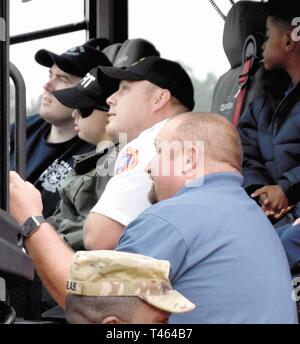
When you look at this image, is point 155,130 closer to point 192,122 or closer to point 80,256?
point 192,122

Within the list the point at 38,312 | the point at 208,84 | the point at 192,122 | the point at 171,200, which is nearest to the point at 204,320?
the point at 171,200

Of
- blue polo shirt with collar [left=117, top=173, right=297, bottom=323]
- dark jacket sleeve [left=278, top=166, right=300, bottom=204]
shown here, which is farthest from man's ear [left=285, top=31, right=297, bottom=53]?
blue polo shirt with collar [left=117, top=173, right=297, bottom=323]

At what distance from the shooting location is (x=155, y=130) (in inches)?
124

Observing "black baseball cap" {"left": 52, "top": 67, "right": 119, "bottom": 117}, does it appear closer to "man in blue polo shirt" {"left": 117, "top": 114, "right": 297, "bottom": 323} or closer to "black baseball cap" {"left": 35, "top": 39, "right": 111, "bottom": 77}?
"black baseball cap" {"left": 35, "top": 39, "right": 111, "bottom": 77}

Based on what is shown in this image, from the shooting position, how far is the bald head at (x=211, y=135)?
2.45 meters

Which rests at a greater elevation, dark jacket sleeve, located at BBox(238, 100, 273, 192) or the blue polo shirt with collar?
the blue polo shirt with collar

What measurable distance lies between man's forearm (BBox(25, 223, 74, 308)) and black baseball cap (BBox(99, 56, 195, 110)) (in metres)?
0.77

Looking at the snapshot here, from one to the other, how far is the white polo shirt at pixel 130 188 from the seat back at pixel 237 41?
24.3 inches

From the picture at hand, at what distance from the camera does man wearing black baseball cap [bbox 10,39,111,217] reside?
405cm

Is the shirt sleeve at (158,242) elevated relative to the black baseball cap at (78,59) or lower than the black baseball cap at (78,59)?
elevated

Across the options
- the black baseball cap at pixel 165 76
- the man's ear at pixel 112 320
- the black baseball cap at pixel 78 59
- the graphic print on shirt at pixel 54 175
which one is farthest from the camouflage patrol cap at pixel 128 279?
the black baseball cap at pixel 78 59

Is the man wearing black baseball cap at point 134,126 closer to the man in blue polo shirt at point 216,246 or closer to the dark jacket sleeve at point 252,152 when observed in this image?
the dark jacket sleeve at point 252,152

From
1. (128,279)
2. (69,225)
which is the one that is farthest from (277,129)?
(128,279)
